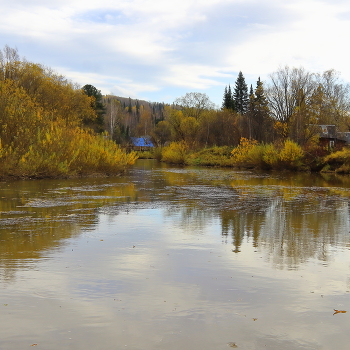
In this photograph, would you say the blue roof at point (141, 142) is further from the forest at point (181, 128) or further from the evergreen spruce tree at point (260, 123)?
the evergreen spruce tree at point (260, 123)

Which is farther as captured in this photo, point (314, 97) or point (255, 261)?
point (314, 97)

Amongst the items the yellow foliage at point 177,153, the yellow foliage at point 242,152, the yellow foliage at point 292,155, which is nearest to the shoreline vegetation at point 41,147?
the yellow foliage at point 292,155

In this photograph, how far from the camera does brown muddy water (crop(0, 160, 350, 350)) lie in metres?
→ 4.39

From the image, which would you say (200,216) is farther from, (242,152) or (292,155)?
(242,152)

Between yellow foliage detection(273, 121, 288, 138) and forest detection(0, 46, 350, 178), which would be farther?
yellow foliage detection(273, 121, 288, 138)

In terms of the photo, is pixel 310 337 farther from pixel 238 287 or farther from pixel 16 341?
pixel 16 341

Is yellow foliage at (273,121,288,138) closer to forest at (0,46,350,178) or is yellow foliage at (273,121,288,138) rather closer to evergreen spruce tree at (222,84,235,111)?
forest at (0,46,350,178)

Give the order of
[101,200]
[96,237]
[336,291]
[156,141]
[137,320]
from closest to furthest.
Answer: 1. [137,320]
2. [336,291]
3. [96,237]
4. [101,200]
5. [156,141]


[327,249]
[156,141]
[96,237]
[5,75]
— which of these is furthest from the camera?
[156,141]

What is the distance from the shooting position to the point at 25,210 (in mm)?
12883

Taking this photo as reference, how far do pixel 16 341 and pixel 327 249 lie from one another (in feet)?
20.3

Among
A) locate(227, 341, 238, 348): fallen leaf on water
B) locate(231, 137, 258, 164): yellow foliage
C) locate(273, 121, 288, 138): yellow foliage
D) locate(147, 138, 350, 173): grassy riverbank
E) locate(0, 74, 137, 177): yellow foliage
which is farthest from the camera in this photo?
locate(273, 121, 288, 138): yellow foliage

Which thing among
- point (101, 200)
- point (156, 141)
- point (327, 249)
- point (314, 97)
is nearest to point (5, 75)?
→ point (101, 200)

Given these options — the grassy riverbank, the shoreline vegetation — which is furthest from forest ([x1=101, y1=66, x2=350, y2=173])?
the shoreline vegetation
